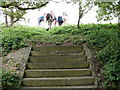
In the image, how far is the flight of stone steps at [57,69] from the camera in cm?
543

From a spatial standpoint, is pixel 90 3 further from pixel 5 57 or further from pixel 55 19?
pixel 5 57

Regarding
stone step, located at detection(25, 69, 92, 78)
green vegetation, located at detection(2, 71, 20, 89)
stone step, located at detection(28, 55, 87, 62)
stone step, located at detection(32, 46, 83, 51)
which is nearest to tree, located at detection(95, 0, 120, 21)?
stone step, located at detection(32, 46, 83, 51)

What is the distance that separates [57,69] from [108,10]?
249 inches

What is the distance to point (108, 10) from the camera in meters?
10.7

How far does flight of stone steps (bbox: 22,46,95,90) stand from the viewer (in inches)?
214

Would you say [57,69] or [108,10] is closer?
[57,69]

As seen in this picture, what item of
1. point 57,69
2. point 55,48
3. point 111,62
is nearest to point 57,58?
point 57,69

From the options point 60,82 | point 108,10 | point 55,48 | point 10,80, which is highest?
point 108,10

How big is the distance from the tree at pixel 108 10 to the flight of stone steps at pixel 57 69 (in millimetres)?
4146

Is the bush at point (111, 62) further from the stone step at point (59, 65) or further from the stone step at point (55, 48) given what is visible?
the stone step at point (55, 48)

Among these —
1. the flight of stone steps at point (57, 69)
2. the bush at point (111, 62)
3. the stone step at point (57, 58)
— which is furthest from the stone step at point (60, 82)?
the stone step at point (57, 58)

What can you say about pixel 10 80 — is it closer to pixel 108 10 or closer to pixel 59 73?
pixel 59 73

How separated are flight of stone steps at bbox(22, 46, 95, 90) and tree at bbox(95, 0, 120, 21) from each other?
4.15 m

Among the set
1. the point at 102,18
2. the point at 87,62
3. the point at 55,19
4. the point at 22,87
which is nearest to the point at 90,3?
the point at 102,18
